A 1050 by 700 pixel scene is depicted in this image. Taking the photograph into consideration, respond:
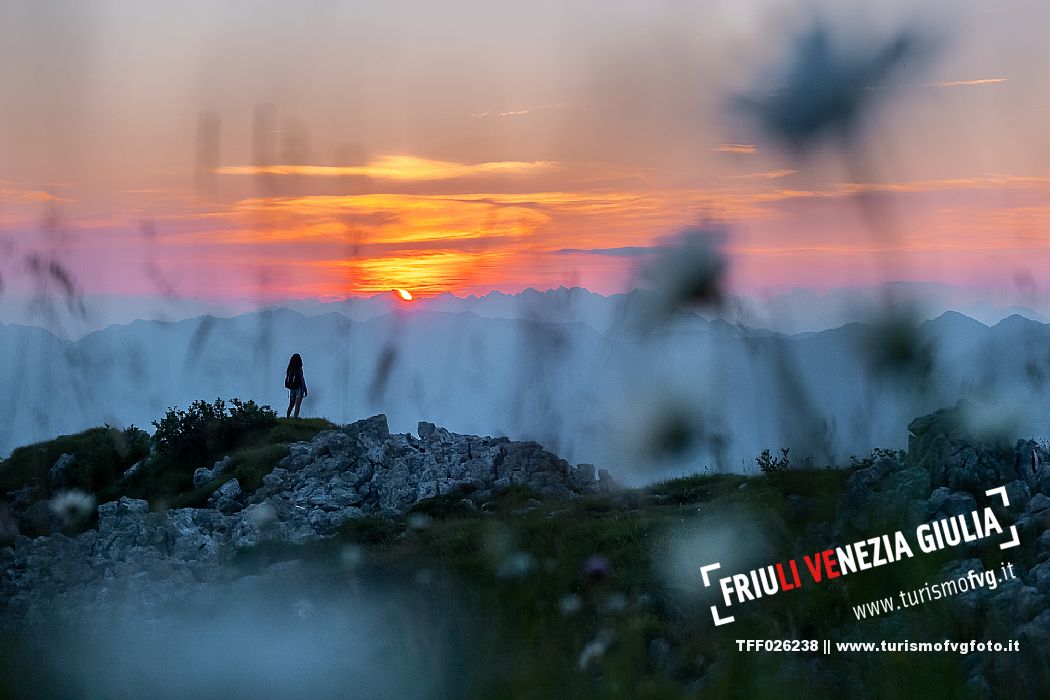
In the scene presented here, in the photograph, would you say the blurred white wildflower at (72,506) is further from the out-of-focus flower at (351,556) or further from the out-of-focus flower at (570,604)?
the out-of-focus flower at (570,604)

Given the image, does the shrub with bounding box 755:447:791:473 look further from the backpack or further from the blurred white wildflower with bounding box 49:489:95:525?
the backpack

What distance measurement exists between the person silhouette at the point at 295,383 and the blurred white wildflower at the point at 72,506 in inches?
253

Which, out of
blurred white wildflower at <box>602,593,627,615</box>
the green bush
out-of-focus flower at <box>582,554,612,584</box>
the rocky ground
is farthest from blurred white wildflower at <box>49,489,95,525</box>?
blurred white wildflower at <box>602,593,627,615</box>

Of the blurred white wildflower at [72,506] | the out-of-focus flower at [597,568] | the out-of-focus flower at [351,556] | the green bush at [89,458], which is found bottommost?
the out-of-focus flower at [597,568]

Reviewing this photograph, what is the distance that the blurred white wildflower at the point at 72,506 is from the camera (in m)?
24.1

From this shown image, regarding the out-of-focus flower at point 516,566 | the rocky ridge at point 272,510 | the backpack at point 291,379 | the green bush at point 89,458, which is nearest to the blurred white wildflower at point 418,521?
the rocky ridge at point 272,510

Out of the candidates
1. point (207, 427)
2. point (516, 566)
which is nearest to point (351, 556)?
point (516, 566)

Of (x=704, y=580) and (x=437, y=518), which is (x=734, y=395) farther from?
(x=437, y=518)

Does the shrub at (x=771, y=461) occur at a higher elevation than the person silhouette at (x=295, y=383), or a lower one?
lower

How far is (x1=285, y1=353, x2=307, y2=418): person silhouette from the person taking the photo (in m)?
31.1

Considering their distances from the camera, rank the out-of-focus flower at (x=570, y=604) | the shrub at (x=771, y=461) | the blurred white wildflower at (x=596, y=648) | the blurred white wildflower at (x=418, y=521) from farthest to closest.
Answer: the blurred white wildflower at (x=418, y=521)
the shrub at (x=771, y=461)
the out-of-focus flower at (x=570, y=604)
the blurred white wildflower at (x=596, y=648)

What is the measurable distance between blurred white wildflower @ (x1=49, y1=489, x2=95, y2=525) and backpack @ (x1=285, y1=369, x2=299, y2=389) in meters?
6.44

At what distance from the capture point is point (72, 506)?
81.7 feet

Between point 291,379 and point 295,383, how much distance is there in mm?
163
